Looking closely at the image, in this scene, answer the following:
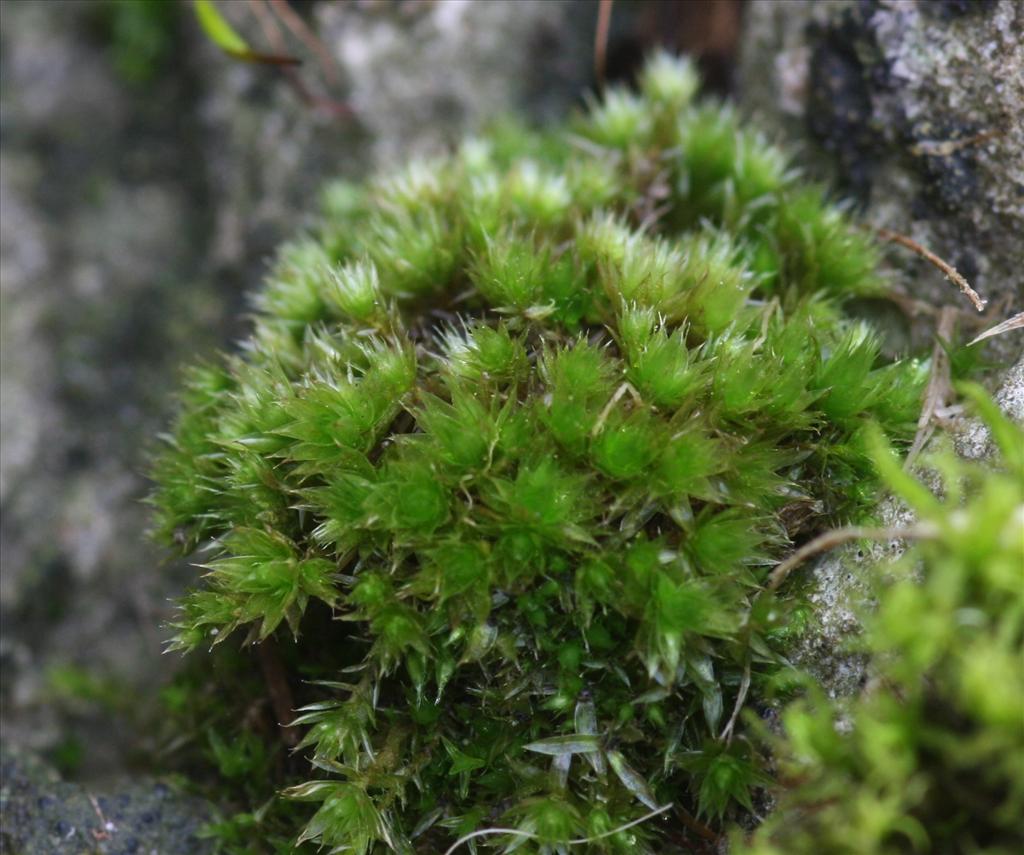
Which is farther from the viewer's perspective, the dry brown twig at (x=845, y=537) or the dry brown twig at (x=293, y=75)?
the dry brown twig at (x=293, y=75)

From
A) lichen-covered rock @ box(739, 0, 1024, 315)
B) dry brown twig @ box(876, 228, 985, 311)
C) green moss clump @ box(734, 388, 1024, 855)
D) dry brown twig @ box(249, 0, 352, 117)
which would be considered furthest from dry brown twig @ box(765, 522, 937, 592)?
dry brown twig @ box(249, 0, 352, 117)

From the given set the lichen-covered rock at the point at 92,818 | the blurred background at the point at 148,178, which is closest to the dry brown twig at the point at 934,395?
the blurred background at the point at 148,178

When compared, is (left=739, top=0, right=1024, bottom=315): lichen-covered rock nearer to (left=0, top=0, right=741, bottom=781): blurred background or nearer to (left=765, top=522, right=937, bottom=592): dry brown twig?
(left=0, top=0, right=741, bottom=781): blurred background

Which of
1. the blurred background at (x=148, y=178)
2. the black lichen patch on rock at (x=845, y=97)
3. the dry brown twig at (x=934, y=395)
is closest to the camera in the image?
the dry brown twig at (x=934, y=395)

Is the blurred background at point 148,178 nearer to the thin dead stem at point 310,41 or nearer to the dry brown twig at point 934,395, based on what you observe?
the thin dead stem at point 310,41

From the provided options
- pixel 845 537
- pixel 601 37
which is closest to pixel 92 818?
pixel 845 537

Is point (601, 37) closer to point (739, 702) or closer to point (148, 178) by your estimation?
point (148, 178)
